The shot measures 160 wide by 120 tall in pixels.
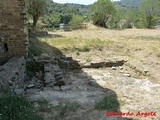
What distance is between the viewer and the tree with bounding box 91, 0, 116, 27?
28.1 metres

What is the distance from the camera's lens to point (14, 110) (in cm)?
448

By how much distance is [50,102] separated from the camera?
5762 millimetres

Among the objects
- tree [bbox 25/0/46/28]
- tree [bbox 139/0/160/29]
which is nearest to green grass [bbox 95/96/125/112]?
tree [bbox 25/0/46/28]

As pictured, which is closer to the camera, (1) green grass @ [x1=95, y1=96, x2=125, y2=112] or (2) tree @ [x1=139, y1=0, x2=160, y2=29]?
(1) green grass @ [x1=95, y1=96, x2=125, y2=112]

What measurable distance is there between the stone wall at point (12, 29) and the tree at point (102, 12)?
67.3ft

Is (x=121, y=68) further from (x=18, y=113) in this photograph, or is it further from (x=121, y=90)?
(x=18, y=113)

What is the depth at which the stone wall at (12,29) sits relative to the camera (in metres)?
7.89

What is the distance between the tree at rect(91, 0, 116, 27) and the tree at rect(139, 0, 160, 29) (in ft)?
23.8

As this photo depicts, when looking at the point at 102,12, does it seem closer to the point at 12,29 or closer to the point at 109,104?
the point at 12,29

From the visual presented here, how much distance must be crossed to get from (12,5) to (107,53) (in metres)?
6.60

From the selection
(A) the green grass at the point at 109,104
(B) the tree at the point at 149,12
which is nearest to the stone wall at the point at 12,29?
(A) the green grass at the point at 109,104

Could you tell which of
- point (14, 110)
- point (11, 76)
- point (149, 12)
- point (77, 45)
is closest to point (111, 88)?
point (11, 76)

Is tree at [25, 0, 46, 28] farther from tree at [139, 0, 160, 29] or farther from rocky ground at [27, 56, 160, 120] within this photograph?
tree at [139, 0, 160, 29]

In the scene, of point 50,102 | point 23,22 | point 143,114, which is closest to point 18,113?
point 50,102
